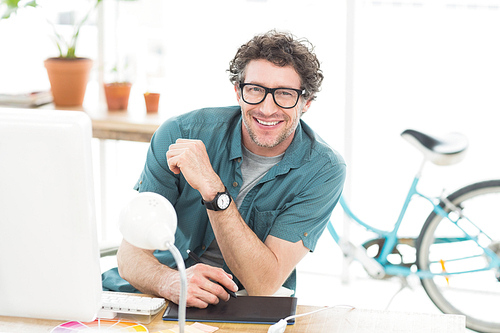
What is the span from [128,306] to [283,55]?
0.80 metres

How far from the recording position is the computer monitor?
813 mm

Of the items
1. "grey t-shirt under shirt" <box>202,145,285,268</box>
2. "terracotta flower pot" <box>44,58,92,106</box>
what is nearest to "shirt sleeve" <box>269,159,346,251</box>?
"grey t-shirt under shirt" <box>202,145,285,268</box>

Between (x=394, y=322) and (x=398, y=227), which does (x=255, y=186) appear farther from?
→ (x=398, y=227)

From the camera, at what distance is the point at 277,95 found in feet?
5.07

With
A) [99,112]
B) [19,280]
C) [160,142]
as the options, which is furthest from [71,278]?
[99,112]

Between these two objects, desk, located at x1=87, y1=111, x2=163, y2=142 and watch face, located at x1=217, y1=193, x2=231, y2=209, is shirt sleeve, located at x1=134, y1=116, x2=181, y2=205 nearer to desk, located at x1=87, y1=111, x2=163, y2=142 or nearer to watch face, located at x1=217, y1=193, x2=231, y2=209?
watch face, located at x1=217, y1=193, x2=231, y2=209

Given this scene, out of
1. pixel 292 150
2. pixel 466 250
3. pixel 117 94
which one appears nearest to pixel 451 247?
pixel 466 250

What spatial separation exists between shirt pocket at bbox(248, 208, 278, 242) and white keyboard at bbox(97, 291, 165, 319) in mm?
471

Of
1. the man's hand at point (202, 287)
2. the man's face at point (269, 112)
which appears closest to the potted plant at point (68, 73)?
the man's face at point (269, 112)

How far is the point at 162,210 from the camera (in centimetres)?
86

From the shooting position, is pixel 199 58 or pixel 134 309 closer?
pixel 134 309

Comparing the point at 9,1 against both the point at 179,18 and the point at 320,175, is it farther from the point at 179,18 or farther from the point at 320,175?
the point at 320,175

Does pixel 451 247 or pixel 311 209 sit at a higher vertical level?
pixel 311 209

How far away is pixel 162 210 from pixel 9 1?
6.42 ft
